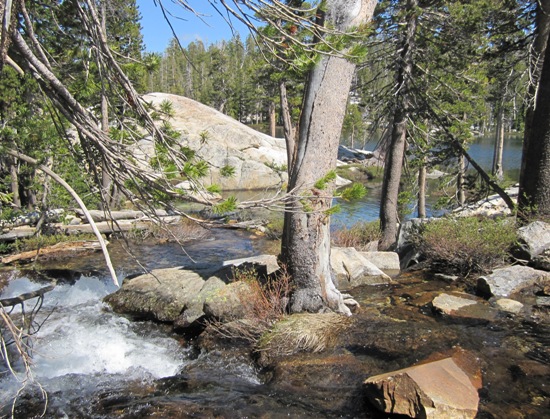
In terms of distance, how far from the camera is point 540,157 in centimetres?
1012

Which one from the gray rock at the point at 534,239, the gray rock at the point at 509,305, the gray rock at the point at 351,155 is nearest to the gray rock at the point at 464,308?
the gray rock at the point at 509,305

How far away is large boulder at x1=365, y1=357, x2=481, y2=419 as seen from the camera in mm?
4410

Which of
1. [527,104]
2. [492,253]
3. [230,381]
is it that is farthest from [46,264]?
[527,104]

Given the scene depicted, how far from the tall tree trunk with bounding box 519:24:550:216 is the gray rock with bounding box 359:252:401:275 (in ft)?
10.5

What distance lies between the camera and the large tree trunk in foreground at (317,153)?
7219mm

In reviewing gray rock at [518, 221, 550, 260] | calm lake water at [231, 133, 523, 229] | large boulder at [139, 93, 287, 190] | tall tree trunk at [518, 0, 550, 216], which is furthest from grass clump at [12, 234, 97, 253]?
large boulder at [139, 93, 287, 190]

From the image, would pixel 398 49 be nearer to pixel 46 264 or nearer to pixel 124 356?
pixel 124 356

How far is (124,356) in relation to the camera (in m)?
6.96

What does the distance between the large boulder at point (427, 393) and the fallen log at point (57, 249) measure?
11518mm

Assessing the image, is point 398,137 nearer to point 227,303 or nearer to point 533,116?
point 533,116

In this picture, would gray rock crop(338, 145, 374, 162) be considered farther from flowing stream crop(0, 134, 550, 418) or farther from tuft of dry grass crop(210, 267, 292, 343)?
tuft of dry grass crop(210, 267, 292, 343)

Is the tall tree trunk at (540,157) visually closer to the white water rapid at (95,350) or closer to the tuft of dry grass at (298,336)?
the tuft of dry grass at (298,336)

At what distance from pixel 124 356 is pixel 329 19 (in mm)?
6486

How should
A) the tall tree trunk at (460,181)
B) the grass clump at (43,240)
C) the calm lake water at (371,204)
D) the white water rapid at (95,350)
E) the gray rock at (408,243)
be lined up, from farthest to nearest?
the calm lake water at (371,204), the tall tree trunk at (460,181), the grass clump at (43,240), the gray rock at (408,243), the white water rapid at (95,350)
